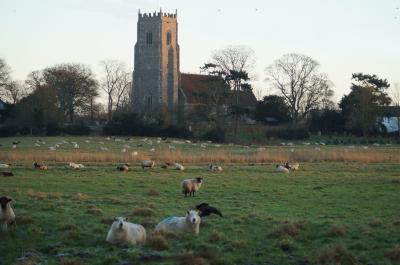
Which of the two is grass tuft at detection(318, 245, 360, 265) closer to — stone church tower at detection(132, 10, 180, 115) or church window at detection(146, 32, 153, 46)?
stone church tower at detection(132, 10, 180, 115)

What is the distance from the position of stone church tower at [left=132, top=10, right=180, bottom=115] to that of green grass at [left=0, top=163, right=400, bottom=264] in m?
94.0

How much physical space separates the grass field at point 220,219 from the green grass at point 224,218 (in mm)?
27

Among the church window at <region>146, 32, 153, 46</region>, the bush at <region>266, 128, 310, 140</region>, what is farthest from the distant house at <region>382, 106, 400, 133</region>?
the church window at <region>146, 32, 153, 46</region>

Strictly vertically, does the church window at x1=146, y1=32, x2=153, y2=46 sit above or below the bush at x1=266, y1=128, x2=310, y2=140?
above

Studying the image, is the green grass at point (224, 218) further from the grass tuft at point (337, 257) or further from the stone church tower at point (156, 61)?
the stone church tower at point (156, 61)

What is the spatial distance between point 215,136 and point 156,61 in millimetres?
54028

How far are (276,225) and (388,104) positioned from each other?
74.1 metres

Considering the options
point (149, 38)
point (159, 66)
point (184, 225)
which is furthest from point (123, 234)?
point (149, 38)

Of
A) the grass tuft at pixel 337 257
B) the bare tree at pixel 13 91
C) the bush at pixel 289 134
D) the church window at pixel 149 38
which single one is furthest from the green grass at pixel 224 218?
the church window at pixel 149 38

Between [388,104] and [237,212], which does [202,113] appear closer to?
[388,104]

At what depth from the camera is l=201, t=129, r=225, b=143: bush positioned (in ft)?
246

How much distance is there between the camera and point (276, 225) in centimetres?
1496

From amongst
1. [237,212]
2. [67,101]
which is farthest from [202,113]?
[237,212]

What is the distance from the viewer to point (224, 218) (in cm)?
1661
